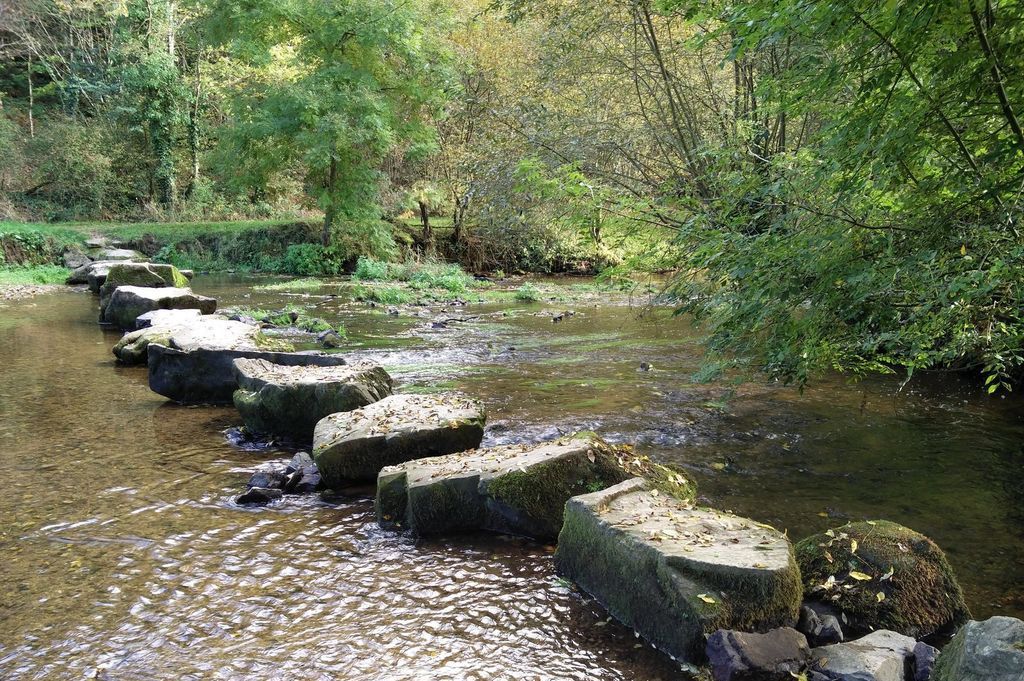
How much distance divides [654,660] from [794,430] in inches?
168

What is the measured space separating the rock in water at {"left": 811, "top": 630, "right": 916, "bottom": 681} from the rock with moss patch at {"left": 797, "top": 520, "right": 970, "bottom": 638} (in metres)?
0.26

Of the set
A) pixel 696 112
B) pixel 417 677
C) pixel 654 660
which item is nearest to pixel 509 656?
pixel 417 677

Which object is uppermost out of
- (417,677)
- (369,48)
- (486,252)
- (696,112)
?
(369,48)

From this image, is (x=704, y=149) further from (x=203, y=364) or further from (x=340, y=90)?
Answer: (x=340, y=90)

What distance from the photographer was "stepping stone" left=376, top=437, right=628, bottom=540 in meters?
4.82

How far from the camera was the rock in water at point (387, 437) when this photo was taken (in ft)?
18.5

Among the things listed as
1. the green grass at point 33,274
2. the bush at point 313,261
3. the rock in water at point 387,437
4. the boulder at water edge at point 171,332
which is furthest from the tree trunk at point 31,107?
the rock in water at point 387,437

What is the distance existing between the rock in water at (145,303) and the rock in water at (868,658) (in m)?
12.6

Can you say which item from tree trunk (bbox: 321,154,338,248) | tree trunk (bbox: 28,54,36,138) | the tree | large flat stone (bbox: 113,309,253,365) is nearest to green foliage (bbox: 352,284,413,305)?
large flat stone (bbox: 113,309,253,365)

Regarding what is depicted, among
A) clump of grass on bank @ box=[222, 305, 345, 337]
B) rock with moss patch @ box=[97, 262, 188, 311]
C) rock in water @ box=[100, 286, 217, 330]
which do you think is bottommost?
clump of grass on bank @ box=[222, 305, 345, 337]

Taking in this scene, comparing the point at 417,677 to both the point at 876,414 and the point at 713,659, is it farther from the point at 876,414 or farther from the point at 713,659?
the point at 876,414

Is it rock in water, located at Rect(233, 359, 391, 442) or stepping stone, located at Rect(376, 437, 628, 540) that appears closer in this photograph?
stepping stone, located at Rect(376, 437, 628, 540)

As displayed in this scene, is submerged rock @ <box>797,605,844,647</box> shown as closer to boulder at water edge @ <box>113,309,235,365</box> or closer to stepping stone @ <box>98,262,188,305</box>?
boulder at water edge @ <box>113,309,235,365</box>

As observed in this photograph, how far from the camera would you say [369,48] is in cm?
2459
